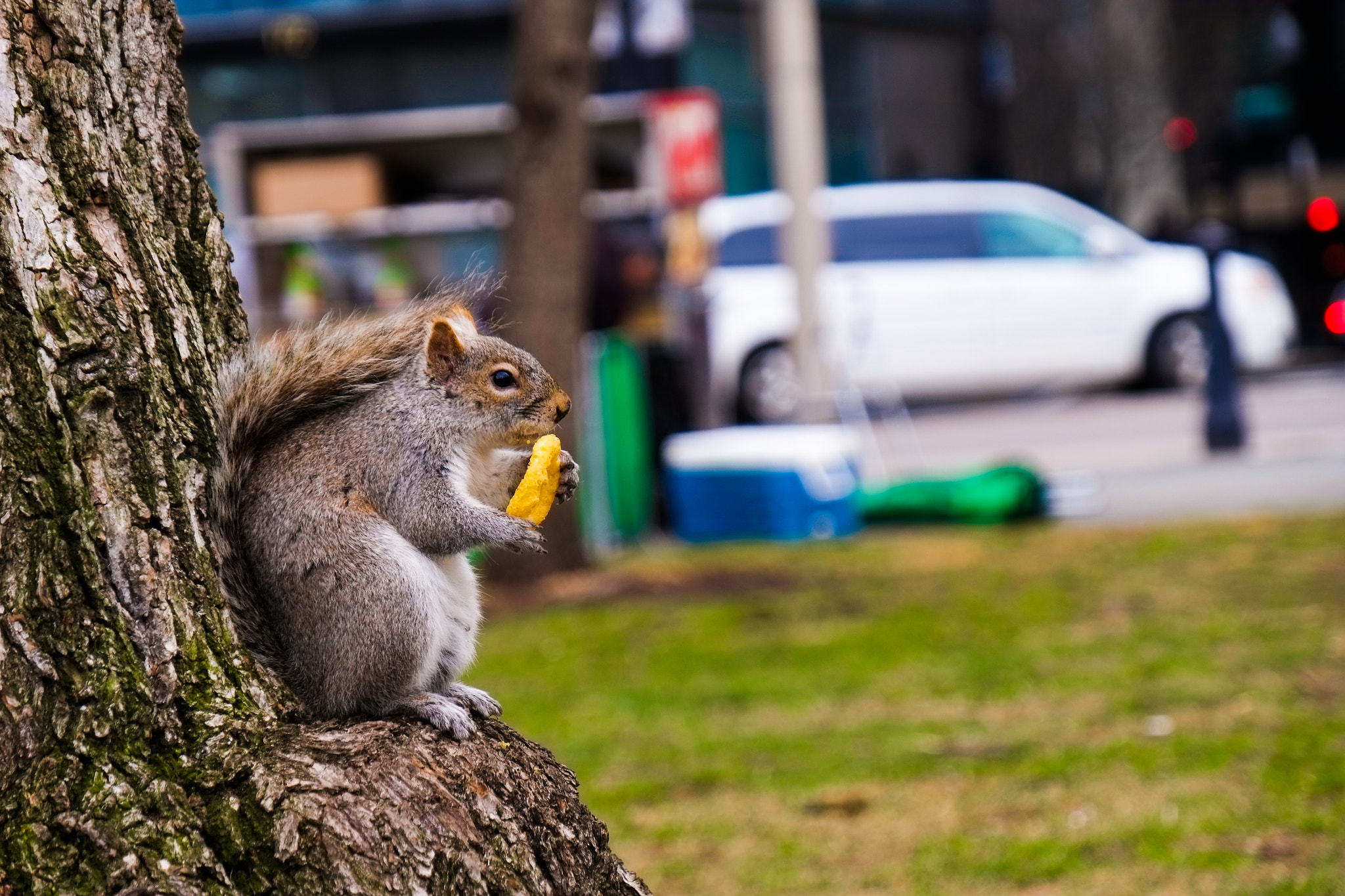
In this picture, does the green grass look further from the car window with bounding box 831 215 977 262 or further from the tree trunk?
the car window with bounding box 831 215 977 262

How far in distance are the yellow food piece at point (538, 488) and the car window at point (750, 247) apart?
9841 millimetres

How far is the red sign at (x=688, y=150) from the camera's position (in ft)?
28.3

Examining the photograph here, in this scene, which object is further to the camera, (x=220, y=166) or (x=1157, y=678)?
(x=220, y=166)

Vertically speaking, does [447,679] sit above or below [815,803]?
above

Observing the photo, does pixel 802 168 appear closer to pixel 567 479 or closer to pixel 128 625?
pixel 567 479

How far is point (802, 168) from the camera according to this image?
8.14 meters

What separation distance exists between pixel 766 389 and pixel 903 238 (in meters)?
1.55

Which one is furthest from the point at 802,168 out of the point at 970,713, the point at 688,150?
the point at 970,713

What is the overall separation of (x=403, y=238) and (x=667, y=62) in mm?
7186

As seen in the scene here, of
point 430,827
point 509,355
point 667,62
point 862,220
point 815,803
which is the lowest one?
point 815,803

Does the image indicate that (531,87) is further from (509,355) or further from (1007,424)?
(1007,424)

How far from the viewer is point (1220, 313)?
859 cm

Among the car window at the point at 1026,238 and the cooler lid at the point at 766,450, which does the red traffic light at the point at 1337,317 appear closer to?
the car window at the point at 1026,238

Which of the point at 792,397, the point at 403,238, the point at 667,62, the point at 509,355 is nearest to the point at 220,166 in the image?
the point at 403,238
